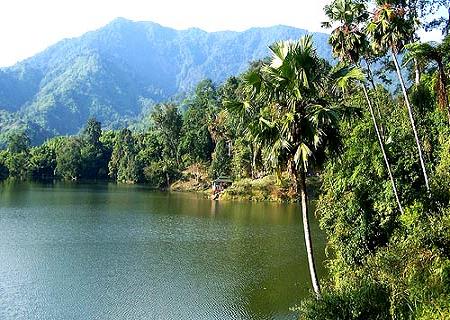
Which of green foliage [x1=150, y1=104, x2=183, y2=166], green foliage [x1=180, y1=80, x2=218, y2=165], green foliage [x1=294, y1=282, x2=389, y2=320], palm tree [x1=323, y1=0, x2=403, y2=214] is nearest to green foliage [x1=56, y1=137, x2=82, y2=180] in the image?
green foliage [x1=150, y1=104, x2=183, y2=166]

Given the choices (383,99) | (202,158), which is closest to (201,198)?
(202,158)

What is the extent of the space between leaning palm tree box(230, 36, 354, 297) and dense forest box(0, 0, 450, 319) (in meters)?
0.03

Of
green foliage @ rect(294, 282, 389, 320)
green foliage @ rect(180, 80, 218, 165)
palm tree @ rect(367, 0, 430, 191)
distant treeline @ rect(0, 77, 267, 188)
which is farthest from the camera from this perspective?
green foliage @ rect(180, 80, 218, 165)

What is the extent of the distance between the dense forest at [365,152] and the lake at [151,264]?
4774 millimetres

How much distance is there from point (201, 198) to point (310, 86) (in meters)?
59.6

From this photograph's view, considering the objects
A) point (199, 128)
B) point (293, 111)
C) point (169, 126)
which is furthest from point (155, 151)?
point (293, 111)

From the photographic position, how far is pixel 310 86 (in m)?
13.4

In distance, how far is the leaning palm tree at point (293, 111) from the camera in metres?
13.4

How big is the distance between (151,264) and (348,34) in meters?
18.6

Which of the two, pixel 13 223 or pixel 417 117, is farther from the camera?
pixel 13 223

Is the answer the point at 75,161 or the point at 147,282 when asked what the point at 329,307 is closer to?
the point at 147,282

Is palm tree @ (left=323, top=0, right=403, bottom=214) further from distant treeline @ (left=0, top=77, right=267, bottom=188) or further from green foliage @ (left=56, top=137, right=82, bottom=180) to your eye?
green foliage @ (left=56, top=137, right=82, bottom=180)

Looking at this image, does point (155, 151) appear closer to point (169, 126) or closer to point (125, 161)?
point (169, 126)

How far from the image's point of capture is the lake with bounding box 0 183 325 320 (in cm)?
2322
